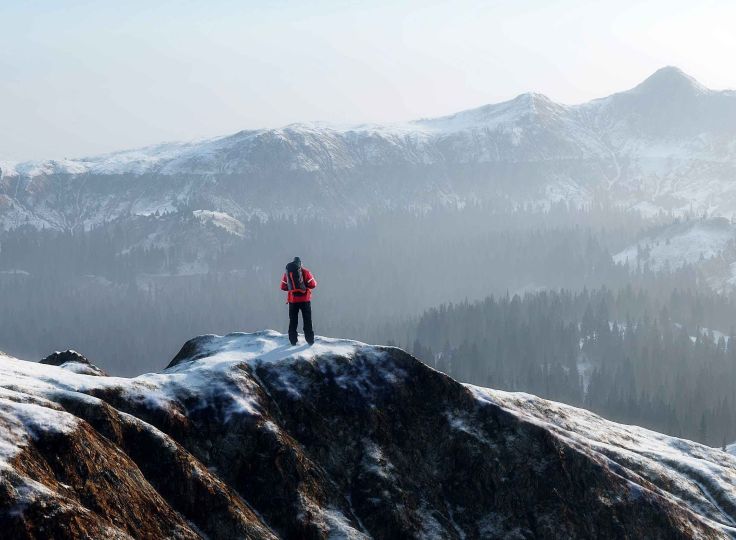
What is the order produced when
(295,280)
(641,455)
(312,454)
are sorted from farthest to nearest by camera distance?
(641,455) < (295,280) < (312,454)

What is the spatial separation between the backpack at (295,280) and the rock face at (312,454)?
399 centimetres

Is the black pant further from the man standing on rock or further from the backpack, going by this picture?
the backpack

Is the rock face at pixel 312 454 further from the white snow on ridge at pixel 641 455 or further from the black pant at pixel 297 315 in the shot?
the black pant at pixel 297 315

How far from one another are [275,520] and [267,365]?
11.0 metres

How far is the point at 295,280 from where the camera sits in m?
54.9

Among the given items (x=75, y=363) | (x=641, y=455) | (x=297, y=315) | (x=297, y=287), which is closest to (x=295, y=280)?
(x=297, y=287)

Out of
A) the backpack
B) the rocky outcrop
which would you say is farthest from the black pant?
the rocky outcrop

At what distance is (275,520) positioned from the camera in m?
45.8

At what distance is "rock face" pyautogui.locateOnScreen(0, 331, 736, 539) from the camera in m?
39.6

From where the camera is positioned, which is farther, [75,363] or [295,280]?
[75,363]

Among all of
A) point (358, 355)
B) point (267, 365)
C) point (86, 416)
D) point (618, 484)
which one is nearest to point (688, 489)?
point (618, 484)

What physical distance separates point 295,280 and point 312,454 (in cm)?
1076

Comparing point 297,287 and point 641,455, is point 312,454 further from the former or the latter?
point 641,455

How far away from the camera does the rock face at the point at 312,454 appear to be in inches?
1560
